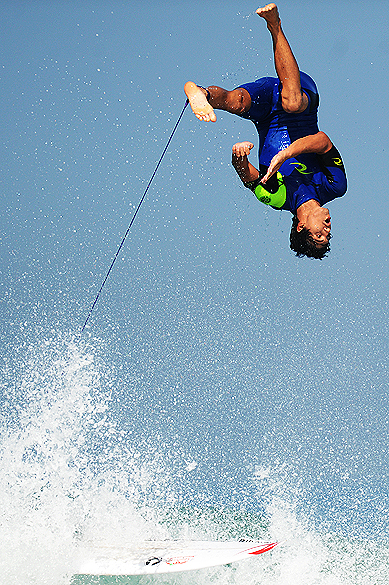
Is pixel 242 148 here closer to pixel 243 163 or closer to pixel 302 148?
pixel 243 163

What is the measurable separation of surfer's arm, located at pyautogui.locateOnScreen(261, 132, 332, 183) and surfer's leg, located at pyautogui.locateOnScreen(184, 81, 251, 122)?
1.98 feet

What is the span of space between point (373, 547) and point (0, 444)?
21.2 meters

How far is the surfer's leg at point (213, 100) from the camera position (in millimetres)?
3912

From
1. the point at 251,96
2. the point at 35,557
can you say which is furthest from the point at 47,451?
the point at 251,96

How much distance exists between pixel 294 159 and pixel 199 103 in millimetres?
1269

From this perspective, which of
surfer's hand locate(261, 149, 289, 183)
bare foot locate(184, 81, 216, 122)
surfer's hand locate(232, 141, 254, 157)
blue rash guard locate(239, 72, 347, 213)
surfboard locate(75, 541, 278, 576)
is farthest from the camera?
surfboard locate(75, 541, 278, 576)

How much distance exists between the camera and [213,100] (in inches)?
172

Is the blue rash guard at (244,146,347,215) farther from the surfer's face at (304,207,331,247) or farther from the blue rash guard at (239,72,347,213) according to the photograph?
the surfer's face at (304,207,331,247)

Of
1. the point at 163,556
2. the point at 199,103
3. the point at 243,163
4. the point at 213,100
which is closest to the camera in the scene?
the point at 199,103

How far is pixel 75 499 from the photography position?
9.39 meters

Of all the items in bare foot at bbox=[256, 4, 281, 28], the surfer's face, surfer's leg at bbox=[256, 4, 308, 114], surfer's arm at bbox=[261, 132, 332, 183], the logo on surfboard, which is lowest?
the logo on surfboard

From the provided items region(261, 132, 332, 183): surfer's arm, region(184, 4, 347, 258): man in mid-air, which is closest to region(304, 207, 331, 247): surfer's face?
region(184, 4, 347, 258): man in mid-air

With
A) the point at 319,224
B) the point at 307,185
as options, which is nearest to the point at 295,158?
the point at 307,185

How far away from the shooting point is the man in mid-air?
184 inches
